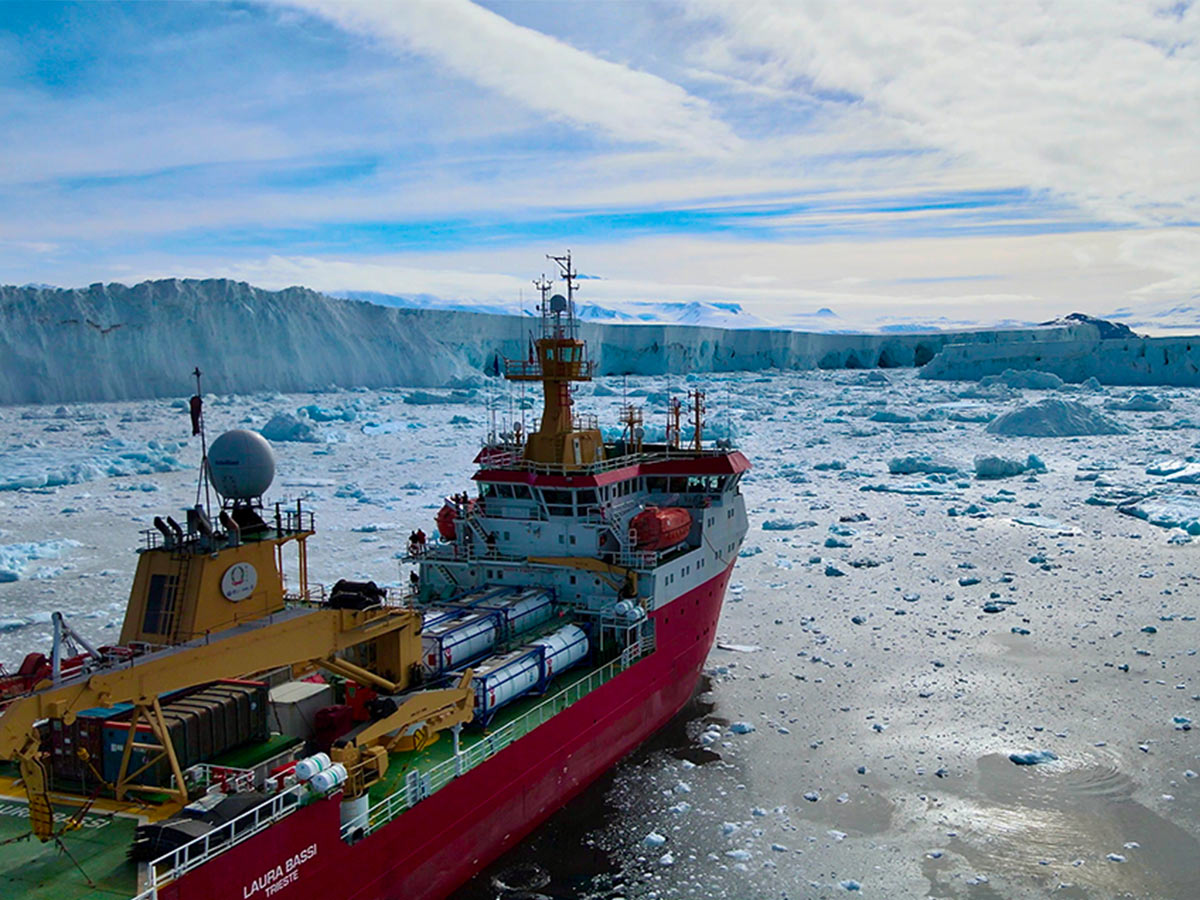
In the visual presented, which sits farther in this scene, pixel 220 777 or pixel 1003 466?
pixel 1003 466

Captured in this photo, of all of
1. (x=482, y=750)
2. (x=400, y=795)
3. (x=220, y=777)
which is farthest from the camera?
(x=482, y=750)

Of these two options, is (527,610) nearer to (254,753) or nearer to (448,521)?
(448,521)

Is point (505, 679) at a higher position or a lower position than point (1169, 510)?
higher

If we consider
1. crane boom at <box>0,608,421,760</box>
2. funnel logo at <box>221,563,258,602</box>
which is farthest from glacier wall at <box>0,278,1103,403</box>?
funnel logo at <box>221,563,258,602</box>

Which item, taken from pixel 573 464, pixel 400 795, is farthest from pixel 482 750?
pixel 573 464

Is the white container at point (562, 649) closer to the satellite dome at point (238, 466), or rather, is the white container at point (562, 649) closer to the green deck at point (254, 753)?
the green deck at point (254, 753)

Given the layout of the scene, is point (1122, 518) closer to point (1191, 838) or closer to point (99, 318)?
point (1191, 838)

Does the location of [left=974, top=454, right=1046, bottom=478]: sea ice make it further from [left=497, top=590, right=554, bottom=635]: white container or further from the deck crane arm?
the deck crane arm
